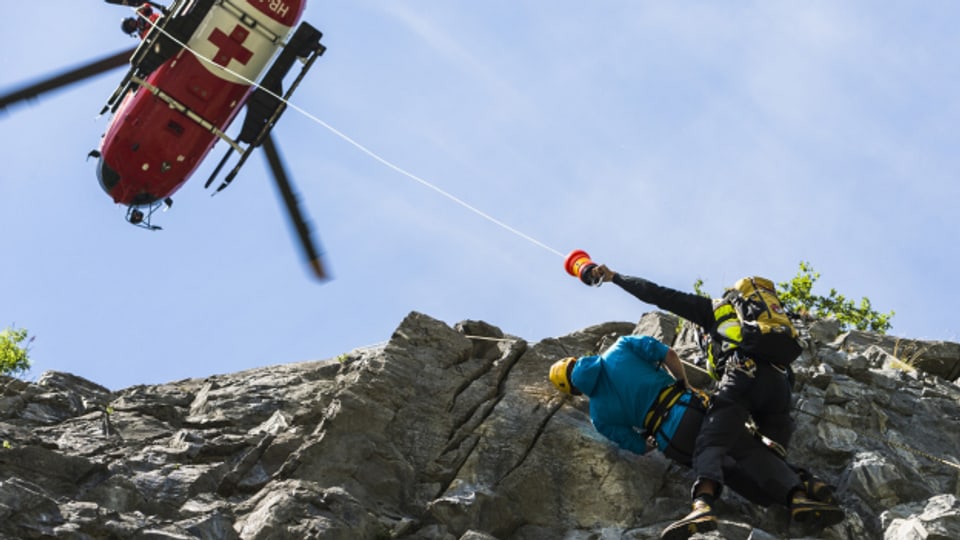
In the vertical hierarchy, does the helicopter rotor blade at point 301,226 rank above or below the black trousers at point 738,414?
below

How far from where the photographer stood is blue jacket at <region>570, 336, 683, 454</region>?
9.48m

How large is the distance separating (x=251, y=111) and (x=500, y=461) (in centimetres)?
871

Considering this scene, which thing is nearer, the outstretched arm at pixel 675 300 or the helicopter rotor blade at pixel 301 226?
the outstretched arm at pixel 675 300

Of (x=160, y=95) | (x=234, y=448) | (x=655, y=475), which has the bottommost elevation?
(x=234, y=448)

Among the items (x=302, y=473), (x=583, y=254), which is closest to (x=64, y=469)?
(x=302, y=473)

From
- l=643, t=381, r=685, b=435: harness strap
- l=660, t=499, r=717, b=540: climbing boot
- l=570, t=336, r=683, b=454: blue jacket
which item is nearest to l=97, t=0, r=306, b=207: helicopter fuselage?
l=570, t=336, r=683, b=454: blue jacket

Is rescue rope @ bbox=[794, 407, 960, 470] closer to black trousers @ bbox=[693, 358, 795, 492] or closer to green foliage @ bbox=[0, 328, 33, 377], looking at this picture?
black trousers @ bbox=[693, 358, 795, 492]

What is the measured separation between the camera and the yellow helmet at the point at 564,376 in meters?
10.0

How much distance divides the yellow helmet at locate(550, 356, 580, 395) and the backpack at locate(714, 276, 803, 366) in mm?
1382

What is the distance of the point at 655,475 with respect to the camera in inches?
379

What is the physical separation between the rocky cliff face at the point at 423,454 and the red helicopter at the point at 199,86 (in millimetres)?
4720

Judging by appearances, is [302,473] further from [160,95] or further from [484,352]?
[160,95]

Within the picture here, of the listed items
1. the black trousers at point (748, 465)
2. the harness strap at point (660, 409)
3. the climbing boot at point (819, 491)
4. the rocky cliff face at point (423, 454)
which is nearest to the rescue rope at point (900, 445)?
the rocky cliff face at point (423, 454)

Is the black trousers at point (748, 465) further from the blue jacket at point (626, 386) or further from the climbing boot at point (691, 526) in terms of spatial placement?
the climbing boot at point (691, 526)
